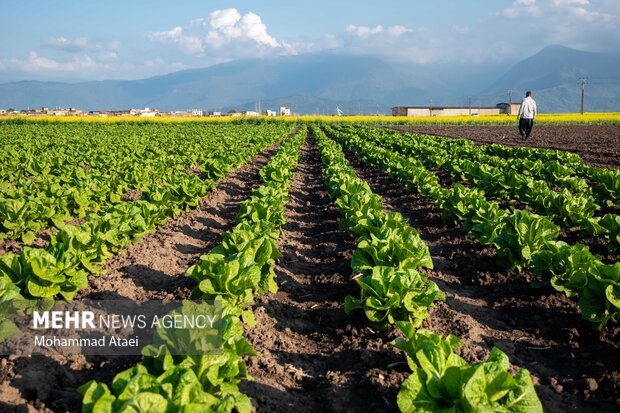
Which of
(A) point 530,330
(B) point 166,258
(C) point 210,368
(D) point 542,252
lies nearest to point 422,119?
(B) point 166,258

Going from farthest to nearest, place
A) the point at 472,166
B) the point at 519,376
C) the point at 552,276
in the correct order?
1. the point at 472,166
2. the point at 552,276
3. the point at 519,376

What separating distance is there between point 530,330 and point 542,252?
96 centimetres

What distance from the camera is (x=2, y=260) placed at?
4.89m

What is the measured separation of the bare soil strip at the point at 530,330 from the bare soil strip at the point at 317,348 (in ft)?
2.83

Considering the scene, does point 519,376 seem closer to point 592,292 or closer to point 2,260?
point 592,292

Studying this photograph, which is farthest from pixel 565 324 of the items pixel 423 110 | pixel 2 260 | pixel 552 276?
pixel 423 110

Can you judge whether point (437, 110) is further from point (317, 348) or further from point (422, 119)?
point (317, 348)

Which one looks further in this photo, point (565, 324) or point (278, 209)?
point (278, 209)

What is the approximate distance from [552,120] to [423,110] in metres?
37.3

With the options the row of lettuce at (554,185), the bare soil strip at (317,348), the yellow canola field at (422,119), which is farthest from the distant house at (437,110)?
the bare soil strip at (317,348)

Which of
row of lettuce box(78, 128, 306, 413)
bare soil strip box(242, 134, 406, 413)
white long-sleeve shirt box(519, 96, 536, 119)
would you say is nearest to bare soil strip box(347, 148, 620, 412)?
bare soil strip box(242, 134, 406, 413)

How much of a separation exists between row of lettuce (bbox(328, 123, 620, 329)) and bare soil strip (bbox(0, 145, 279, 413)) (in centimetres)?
420

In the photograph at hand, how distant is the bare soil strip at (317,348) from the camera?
12.6 ft

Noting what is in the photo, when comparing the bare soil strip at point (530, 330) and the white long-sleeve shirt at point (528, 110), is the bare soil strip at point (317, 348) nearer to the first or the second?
the bare soil strip at point (530, 330)
